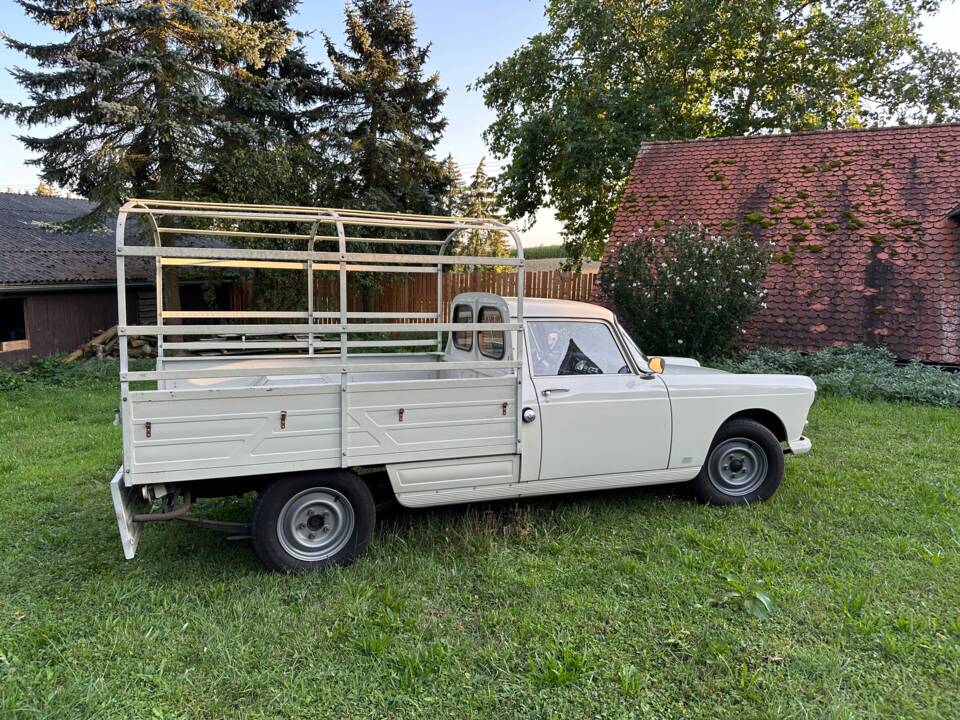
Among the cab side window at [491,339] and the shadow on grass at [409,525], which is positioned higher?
the cab side window at [491,339]

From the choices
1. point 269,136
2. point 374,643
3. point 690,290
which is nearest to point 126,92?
point 269,136

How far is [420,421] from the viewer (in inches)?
170

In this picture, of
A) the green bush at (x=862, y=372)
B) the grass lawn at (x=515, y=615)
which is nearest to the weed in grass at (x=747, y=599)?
the grass lawn at (x=515, y=615)

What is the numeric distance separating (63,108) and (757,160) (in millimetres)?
15237

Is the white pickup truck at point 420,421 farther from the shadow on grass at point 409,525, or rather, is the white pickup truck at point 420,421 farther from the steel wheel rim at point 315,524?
the shadow on grass at point 409,525

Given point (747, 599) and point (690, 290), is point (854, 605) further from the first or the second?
point (690, 290)

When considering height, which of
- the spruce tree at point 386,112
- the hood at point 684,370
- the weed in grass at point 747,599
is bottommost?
the weed in grass at point 747,599

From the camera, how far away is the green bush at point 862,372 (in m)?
9.72

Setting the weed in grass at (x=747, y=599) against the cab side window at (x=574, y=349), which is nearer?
Result: the weed in grass at (x=747, y=599)

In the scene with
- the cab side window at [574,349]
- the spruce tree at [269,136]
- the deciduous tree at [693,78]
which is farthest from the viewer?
the deciduous tree at [693,78]

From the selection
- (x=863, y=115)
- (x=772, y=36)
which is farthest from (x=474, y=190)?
(x=863, y=115)

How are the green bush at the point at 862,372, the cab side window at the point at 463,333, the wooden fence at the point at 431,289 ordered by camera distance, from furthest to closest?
1. the wooden fence at the point at 431,289
2. the green bush at the point at 862,372
3. the cab side window at the point at 463,333

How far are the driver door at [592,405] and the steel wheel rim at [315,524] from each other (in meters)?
1.43

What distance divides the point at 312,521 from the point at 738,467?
348 centimetres
